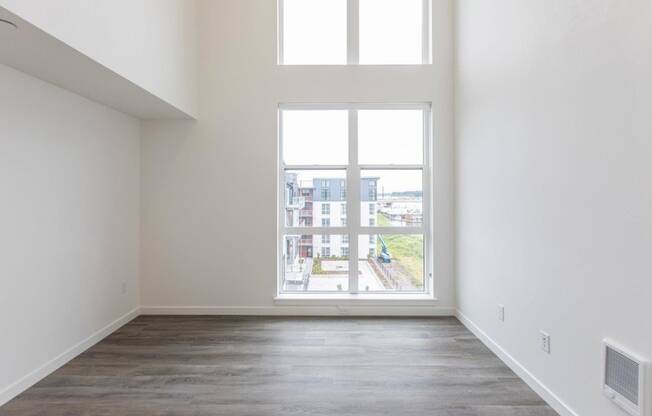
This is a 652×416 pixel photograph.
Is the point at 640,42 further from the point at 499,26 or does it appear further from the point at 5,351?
the point at 5,351

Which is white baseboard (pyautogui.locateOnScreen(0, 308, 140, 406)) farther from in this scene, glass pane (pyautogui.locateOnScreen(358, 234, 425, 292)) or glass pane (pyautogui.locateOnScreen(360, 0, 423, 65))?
glass pane (pyautogui.locateOnScreen(360, 0, 423, 65))

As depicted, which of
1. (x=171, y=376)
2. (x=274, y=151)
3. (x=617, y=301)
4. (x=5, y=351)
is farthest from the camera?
(x=274, y=151)

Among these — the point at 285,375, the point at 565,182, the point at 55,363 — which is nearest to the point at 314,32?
the point at 565,182

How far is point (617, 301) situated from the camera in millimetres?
1597

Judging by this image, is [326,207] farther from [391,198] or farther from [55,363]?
[55,363]

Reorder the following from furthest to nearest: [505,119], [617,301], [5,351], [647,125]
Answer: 1. [505,119]
2. [5,351]
3. [617,301]
4. [647,125]

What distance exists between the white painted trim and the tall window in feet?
0.78

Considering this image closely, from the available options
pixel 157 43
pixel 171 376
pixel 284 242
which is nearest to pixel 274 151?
pixel 284 242

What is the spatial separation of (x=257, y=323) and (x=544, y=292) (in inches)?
101

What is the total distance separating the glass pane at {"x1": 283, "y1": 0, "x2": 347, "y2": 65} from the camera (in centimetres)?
374

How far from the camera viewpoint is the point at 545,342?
7.02 feet

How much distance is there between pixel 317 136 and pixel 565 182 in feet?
8.13

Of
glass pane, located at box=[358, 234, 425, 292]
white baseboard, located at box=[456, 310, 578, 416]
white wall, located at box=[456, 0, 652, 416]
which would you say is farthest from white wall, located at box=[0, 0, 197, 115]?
white baseboard, located at box=[456, 310, 578, 416]

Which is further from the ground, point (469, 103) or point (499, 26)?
point (499, 26)
